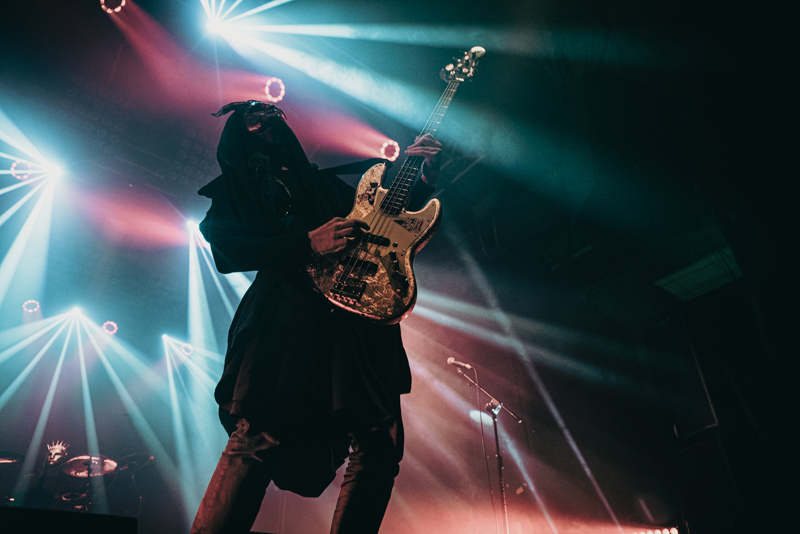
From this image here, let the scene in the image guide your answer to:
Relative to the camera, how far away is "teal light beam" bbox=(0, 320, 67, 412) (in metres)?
8.43

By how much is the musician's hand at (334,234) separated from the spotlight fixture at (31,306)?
11.2 metres

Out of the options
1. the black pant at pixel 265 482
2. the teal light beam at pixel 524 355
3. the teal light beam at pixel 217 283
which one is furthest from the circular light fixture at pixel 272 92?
the black pant at pixel 265 482

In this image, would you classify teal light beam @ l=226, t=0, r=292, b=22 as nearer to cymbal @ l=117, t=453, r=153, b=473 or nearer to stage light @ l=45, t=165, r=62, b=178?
stage light @ l=45, t=165, r=62, b=178

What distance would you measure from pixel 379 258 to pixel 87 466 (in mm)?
7443

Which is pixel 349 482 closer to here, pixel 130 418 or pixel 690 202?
pixel 690 202

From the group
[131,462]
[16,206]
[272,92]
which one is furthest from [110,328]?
[272,92]

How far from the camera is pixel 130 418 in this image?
30.8ft

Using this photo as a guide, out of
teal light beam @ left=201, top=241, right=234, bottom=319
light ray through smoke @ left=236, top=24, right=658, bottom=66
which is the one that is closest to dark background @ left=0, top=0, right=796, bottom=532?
light ray through smoke @ left=236, top=24, right=658, bottom=66

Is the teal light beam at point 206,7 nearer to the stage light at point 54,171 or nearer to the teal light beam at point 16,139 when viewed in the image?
the teal light beam at point 16,139

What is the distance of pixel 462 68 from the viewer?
2188 mm

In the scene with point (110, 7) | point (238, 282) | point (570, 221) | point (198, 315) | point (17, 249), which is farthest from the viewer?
point (198, 315)

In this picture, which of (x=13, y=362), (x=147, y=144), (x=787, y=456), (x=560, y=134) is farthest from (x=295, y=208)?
(x=13, y=362)

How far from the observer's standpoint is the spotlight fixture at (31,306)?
8.95 m

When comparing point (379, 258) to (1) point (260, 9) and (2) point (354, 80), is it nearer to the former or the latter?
(2) point (354, 80)
